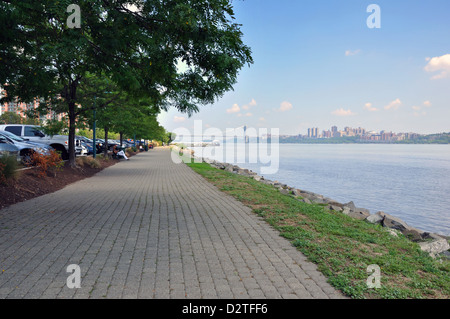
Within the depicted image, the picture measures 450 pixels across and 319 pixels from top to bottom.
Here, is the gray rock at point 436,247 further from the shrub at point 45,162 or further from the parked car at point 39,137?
the parked car at point 39,137

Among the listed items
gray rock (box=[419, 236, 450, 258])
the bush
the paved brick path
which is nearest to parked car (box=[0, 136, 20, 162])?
the bush

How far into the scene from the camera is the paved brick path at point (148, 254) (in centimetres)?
395

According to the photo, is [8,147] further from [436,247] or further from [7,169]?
[436,247]

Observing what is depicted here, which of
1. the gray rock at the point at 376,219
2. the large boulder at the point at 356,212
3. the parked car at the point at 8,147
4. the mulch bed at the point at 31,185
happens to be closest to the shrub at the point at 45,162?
the mulch bed at the point at 31,185

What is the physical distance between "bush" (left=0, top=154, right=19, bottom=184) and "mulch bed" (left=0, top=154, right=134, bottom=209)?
0.53ft

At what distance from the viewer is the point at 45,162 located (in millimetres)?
12828

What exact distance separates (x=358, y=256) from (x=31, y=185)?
10.5m

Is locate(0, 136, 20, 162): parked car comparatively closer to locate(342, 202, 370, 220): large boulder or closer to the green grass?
the green grass

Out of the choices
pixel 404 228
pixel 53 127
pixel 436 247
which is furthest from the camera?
pixel 53 127

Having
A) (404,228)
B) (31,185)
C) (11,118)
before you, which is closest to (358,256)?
(404,228)

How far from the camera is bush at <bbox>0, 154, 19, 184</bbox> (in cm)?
1005

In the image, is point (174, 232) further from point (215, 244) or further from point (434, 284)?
point (434, 284)
